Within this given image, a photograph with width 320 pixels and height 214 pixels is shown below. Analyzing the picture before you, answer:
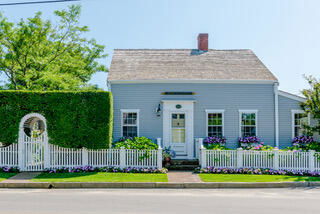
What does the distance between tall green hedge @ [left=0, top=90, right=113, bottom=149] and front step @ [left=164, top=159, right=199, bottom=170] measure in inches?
127

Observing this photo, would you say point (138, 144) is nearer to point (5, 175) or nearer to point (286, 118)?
point (5, 175)

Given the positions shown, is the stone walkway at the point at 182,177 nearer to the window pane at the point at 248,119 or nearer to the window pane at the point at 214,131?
the window pane at the point at 214,131

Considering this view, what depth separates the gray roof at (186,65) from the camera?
1630 cm

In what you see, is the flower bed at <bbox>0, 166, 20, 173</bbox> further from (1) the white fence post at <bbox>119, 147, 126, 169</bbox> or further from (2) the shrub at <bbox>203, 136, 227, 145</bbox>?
(2) the shrub at <bbox>203, 136, 227, 145</bbox>

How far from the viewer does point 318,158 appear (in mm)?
13109

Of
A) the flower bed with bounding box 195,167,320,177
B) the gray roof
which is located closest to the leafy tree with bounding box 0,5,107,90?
the gray roof

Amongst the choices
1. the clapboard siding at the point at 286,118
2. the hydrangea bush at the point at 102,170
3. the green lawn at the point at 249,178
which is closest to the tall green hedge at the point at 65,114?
the hydrangea bush at the point at 102,170

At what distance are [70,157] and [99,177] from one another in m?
2.25

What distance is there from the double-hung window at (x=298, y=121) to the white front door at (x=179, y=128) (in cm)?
535

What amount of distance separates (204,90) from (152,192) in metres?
7.74

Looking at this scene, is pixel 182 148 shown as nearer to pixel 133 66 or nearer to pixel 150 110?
pixel 150 110

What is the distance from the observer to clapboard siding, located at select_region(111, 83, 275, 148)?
16078 millimetres

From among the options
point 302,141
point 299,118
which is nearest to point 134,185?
point 302,141

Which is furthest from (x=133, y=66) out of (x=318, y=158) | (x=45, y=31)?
(x=318, y=158)
